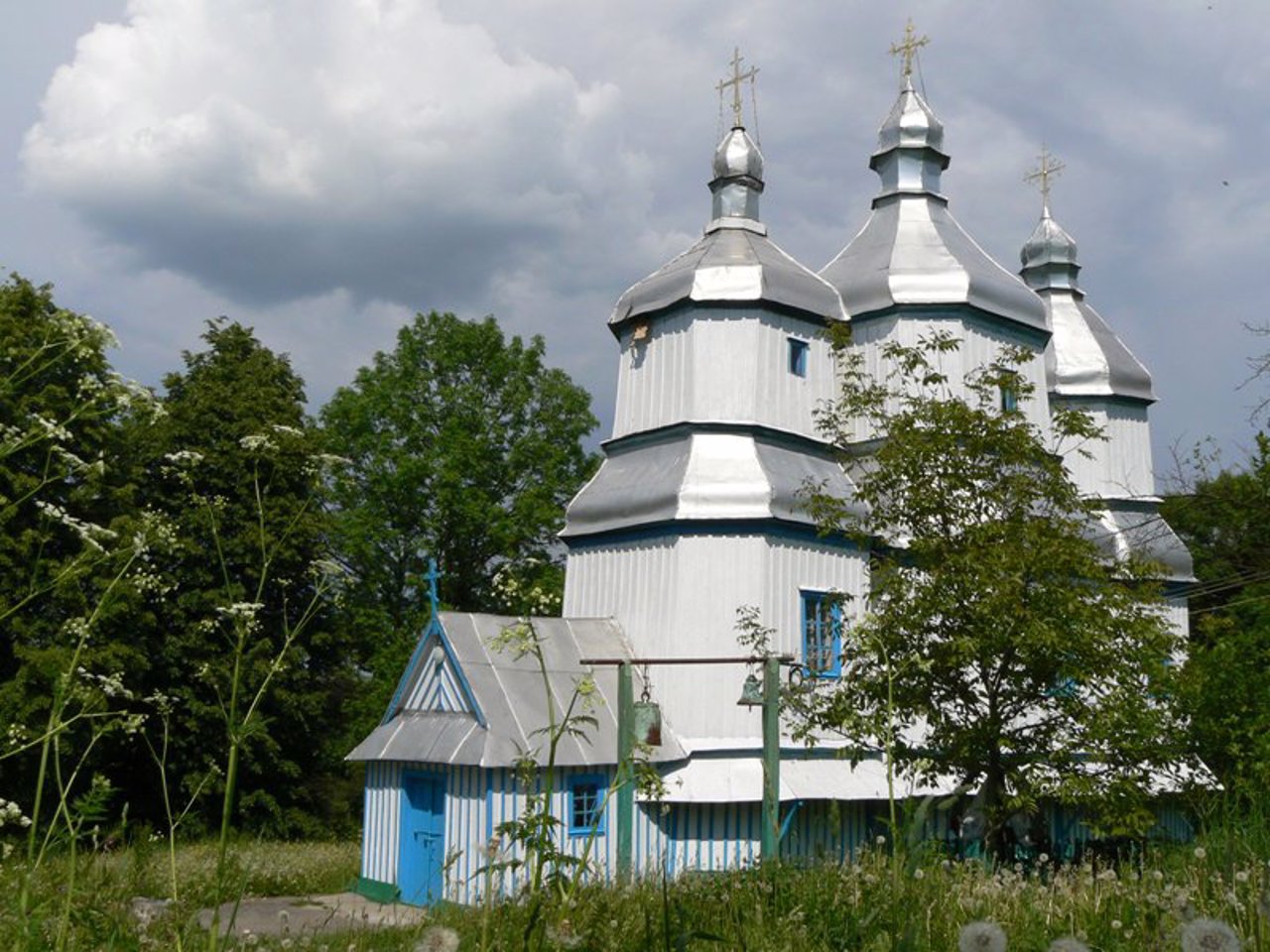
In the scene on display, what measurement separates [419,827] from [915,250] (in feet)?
40.1

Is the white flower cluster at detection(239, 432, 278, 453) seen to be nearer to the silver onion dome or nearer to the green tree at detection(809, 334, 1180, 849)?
the green tree at detection(809, 334, 1180, 849)

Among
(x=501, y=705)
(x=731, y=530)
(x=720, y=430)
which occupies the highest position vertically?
(x=720, y=430)

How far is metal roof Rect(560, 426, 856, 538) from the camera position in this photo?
1698 cm

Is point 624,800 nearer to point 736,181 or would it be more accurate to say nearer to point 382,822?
point 382,822

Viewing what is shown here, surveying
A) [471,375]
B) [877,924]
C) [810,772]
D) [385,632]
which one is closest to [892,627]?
[810,772]

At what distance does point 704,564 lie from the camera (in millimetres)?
16844

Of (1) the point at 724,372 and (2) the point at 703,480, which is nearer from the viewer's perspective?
(2) the point at 703,480

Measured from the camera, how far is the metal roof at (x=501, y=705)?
1498 centimetres

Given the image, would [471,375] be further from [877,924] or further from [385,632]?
[877,924]

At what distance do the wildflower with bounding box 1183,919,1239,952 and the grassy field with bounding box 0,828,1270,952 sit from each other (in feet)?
1.93

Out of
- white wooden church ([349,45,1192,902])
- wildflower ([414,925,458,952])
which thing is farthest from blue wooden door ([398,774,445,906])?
wildflower ([414,925,458,952])

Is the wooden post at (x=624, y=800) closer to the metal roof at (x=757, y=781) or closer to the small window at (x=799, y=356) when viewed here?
the metal roof at (x=757, y=781)

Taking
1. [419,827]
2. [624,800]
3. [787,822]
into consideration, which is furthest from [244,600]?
[787,822]

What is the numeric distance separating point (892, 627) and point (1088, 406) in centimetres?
1601
